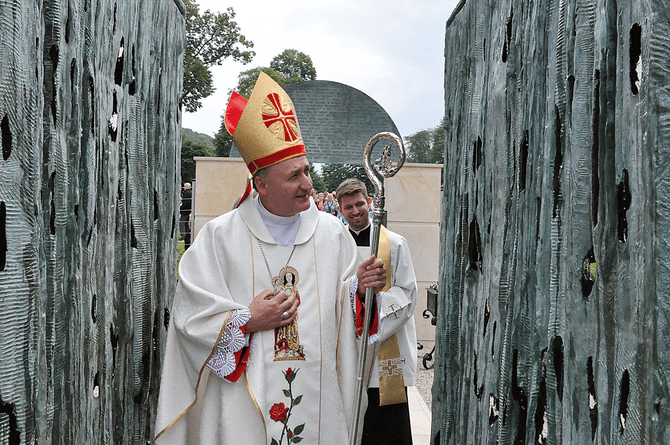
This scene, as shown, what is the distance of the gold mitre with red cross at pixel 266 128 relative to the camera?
2598mm

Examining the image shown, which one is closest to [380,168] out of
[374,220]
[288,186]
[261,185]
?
[374,220]

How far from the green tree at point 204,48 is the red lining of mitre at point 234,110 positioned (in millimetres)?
31319

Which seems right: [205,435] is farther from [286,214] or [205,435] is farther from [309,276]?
[286,214]

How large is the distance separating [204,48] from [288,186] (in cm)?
3331

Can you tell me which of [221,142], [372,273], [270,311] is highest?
[221,142]

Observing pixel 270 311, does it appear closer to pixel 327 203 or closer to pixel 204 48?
pixel 327 203

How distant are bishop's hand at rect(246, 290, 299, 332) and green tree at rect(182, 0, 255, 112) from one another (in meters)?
32.0

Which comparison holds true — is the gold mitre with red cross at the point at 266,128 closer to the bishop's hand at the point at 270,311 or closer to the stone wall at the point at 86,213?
the stone wall at the point at 86,213

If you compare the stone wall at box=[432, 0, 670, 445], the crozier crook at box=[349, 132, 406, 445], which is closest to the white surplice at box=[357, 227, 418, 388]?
the crozier crook at box=[349, 132, 406, 445]

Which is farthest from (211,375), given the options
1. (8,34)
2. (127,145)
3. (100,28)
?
(8,34)

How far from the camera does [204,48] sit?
109 ft

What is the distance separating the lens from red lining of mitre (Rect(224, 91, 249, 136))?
280 centimetres

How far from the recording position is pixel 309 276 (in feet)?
8.61

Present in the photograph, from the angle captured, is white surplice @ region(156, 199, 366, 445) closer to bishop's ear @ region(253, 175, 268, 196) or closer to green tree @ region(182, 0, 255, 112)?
bishop's ear @ region(253, 175, 268, 196)
